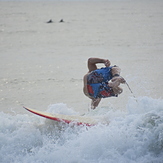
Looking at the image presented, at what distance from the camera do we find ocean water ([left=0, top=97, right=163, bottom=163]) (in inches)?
191

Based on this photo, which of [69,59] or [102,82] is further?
[69,59]

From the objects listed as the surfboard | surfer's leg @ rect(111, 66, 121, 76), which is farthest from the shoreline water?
the surfboard

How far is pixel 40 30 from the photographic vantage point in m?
19.8

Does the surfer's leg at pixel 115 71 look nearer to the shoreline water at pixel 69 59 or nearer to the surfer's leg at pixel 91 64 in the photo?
the surfer's leg at pixel 91 64

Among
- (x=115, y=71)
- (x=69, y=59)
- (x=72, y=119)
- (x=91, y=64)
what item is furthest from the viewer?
(x=69, y=59)

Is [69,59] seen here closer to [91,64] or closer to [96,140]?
[91,64]

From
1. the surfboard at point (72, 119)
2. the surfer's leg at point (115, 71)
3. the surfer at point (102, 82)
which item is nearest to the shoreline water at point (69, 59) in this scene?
the surfer at point (102, 82)

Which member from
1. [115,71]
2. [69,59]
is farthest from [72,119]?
[69,59]

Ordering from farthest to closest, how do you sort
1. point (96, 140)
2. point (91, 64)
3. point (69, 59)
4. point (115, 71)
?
point (69, 59) → point (91, 64) → point (115, 71) → point (96, 140)

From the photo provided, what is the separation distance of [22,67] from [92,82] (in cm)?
496

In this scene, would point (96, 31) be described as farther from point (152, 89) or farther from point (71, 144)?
point (71, 144)

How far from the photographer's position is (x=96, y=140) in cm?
500

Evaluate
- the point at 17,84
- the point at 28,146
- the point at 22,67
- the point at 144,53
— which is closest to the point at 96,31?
the point at 144,53

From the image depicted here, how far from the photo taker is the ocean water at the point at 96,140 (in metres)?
4.84
